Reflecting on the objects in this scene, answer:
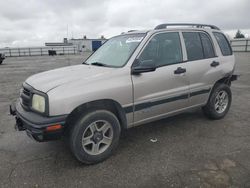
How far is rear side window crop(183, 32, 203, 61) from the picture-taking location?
4398 mm

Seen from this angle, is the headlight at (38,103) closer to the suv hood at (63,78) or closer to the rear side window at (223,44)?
the suv hood at (63,78)

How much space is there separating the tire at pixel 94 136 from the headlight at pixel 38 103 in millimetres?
470

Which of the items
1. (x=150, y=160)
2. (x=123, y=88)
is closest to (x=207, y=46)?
(x=123, y=88)

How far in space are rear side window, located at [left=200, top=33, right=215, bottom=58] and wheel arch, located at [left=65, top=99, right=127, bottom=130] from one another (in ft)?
7.25

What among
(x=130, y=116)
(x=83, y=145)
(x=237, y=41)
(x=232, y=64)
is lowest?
(x=83, y=145)

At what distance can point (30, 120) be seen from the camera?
305 centimetres

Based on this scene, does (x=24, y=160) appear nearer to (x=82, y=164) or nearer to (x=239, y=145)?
(x=82, y=164)

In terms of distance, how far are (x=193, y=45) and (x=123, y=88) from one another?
1889 millimetres

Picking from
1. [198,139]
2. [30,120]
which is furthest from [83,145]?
[198,139]

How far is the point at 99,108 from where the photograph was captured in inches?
133

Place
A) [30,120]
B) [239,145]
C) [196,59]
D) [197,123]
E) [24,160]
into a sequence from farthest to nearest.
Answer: [197,123] < [196,59] < [239,145] < [24,160] < [30,120]

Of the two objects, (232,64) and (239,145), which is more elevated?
(232,64)

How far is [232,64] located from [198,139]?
200cm

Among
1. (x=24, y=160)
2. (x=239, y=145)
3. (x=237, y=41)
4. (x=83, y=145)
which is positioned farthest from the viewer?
(x=237, y=41)
